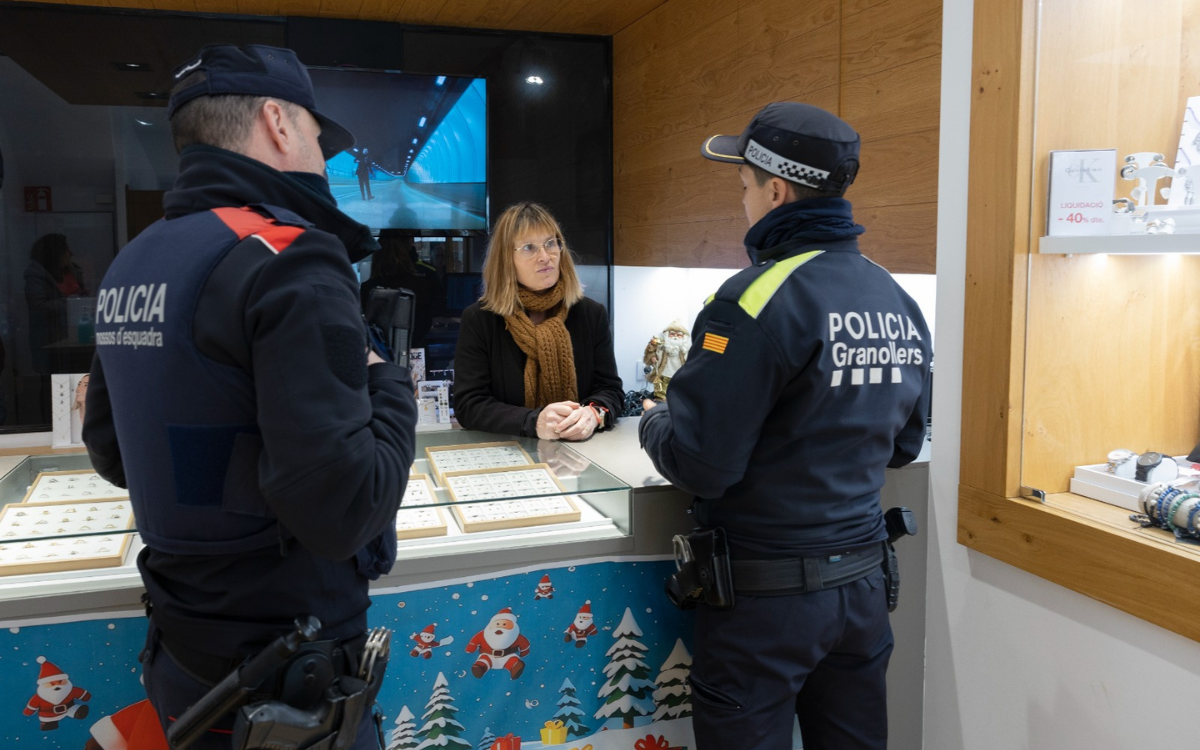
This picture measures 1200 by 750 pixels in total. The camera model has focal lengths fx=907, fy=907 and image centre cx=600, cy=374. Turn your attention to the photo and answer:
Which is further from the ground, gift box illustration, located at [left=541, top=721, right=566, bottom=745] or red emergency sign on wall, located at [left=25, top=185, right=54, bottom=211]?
red emergency sign on wall, located at [left=25, top=185, right=54, bottom=211]

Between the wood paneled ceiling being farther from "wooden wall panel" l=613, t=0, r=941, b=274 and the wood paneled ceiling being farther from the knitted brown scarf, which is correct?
the knitted brown scarf

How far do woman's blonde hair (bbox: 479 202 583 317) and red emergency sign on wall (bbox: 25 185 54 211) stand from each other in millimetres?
2451

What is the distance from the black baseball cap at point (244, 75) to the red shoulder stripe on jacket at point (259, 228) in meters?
0.17

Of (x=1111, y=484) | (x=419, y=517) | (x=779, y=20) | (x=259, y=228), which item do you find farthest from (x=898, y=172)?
(x=259, y=228)

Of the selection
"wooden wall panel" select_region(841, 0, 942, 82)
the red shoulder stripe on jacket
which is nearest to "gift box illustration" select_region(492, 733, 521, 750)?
the red shoulder stripe on jacket

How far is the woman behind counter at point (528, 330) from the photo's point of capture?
2547mm

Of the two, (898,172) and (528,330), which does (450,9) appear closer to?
(528,330)

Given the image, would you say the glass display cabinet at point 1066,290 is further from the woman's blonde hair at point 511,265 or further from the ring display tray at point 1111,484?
the woman's blonde hair at point 511,265

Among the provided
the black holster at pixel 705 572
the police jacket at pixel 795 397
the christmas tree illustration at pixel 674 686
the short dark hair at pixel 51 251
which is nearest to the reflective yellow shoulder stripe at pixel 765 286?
the police jacket at pixel 795 397

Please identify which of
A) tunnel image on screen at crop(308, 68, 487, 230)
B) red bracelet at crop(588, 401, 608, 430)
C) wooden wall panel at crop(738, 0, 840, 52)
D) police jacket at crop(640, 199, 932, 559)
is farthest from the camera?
Result: tunnel image on screen at crop(308, 68, 487, 230)

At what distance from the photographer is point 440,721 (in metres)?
1.74

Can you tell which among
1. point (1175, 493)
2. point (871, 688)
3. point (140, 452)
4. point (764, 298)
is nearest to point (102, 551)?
point (140, 452)

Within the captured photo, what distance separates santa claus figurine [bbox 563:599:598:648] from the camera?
1.82 m

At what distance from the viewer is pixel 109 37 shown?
3918 millimetres
